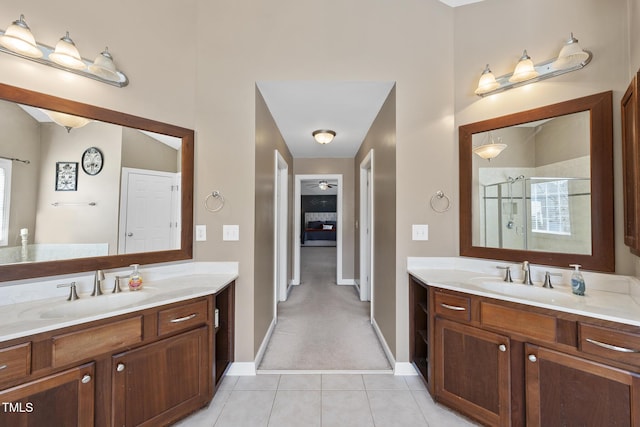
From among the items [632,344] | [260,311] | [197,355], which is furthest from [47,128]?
[632,344]

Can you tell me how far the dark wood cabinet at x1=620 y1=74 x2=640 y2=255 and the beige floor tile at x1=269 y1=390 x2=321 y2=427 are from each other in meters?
2.02

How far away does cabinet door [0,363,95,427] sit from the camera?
1.05 meters

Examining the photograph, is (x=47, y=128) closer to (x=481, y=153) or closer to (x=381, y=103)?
(x=381, y=103)

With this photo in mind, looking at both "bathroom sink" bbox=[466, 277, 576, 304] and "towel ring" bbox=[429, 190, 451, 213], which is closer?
"bathroom sink" bbox=[466, 277, 576, 304]

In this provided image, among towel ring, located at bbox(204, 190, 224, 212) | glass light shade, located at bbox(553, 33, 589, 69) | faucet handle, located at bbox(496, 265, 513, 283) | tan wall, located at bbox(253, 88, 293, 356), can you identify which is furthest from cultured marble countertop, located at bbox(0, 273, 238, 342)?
glass light shade, located at bbox(553, 33, 589, 69)

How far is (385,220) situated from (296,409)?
5.34 ft

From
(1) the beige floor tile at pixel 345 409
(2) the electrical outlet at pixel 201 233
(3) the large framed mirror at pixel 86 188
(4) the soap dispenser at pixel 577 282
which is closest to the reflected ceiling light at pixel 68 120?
(3) the large framed mirror at pixel 86 188

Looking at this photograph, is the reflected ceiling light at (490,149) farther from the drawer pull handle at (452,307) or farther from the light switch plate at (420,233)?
the drawer pull handle at (452,307)


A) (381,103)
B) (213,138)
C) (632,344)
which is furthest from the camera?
(381,103)

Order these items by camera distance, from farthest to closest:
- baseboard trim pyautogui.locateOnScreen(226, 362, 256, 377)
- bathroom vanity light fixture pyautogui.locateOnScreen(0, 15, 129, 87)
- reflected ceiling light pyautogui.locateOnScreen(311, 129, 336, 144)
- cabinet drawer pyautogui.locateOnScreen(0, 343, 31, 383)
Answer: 1. reflected ceiling light pyautogui.locateOnScreen(311, 129, 336, 144)
2. baseboard trim pyautogui.locateOnScreen(226, 362, 256, 377)
3. bathroom vanity light fixture pyautogui.locateOnScreen(0, 15, 129, 87)
4. cabinet drawer pyautogui.locateOnScreen(0, 343, 31, 383)

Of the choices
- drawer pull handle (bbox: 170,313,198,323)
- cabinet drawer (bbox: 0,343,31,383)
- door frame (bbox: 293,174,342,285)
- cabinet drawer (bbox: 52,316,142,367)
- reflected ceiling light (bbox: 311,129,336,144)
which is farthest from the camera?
door frame (bbox: 293,174,342,285)

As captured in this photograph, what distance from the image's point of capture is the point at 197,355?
63.7 inches

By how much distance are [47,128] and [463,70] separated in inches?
117

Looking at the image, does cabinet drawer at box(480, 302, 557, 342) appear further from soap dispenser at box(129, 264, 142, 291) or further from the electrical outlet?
soap dispenser at box(129, 264, 142, 291)
